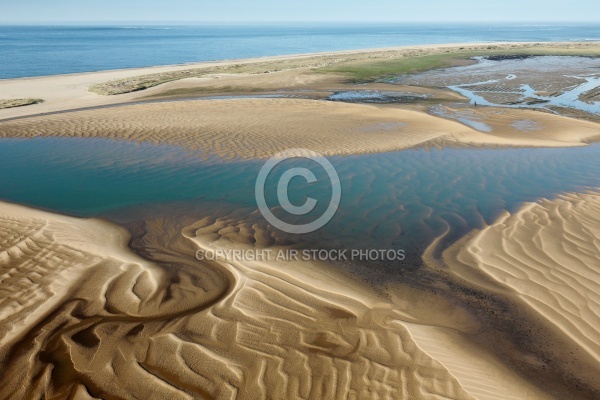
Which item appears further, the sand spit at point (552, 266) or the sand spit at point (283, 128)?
the sand spit at point (283, 128)

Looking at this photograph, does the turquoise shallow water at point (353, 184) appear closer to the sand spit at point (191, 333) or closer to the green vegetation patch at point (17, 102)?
the sand spit at point (191, 333)

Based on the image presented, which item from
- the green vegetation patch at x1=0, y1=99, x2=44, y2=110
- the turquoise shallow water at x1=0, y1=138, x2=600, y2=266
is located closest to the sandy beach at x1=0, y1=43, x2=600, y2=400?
the turquoise shallow water at x1=0, y1=138, x2=600, y2=266

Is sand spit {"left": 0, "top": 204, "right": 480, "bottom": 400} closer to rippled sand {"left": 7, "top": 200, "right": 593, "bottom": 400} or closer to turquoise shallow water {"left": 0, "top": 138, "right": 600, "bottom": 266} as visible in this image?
rippled sand {"left": 7, "top": 200, "right": 593, "bottom": 400}

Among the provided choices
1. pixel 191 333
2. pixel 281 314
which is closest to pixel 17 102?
pixel 191 333

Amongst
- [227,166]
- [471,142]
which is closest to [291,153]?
[227,166]

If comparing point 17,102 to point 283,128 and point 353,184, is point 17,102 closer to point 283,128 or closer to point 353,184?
point 283,128

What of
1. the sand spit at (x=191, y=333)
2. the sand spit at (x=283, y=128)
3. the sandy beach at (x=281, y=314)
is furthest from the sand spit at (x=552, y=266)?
the sand spit at (x=283, y=128)

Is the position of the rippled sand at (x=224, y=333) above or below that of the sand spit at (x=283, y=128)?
below
